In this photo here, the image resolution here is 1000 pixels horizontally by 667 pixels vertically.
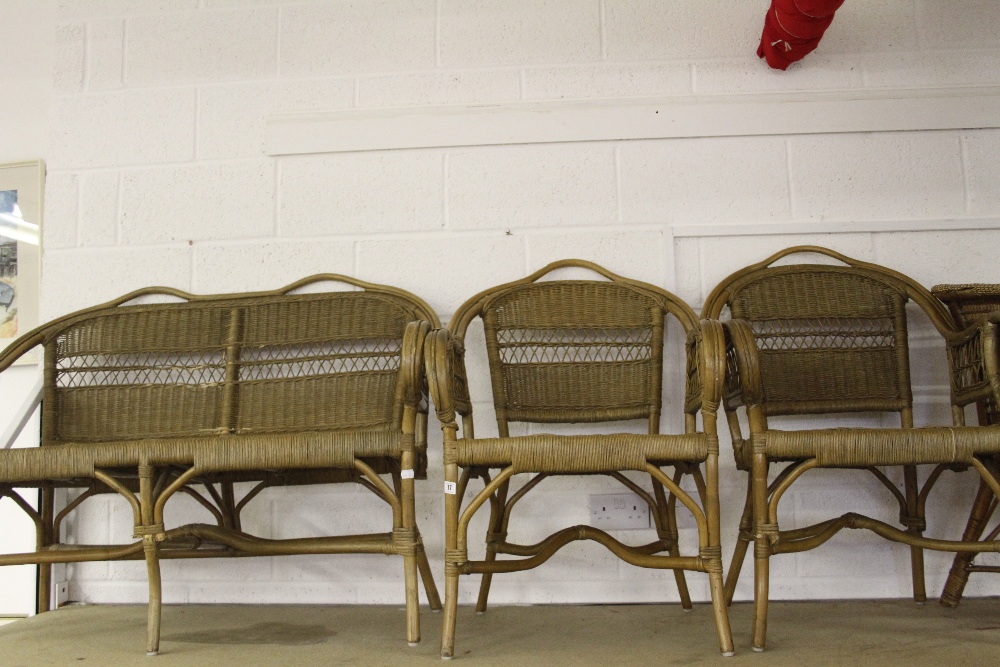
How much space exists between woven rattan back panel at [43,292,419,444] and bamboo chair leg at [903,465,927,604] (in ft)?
4.18

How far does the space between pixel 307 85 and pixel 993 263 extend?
1.98 metres

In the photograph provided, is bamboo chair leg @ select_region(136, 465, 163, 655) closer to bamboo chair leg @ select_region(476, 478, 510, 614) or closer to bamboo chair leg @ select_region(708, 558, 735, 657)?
bamboo chair leg @ select_region(476, 478, 510, 614)

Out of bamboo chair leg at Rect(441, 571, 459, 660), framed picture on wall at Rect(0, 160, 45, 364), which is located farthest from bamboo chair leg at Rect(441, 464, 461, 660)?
framed picture on wall at Rect(0, 160, 45, 364)

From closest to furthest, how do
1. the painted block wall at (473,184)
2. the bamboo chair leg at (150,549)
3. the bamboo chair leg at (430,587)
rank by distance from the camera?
the bamboo chair leg at (150,549) → the bamboo chair leg at (430,587) → the painted block wall at (473,184)

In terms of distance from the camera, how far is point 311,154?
2.43 metres

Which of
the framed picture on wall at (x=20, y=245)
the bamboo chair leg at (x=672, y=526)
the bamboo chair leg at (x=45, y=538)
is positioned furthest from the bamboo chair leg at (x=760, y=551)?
the framed picture on wall at (x=20, y=245)

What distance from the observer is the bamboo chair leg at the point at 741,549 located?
1942 mm

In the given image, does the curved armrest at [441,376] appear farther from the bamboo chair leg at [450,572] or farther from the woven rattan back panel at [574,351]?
the woven rattan back panel at [574,351]

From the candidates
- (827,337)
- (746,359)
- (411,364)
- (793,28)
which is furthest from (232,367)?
(793,28)

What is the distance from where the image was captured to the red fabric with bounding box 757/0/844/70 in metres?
2.07

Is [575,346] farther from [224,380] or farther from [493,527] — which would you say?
[224,380]

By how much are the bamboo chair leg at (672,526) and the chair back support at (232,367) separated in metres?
0.68

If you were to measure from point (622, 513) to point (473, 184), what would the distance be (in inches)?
39.1

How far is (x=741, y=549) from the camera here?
198 cm
